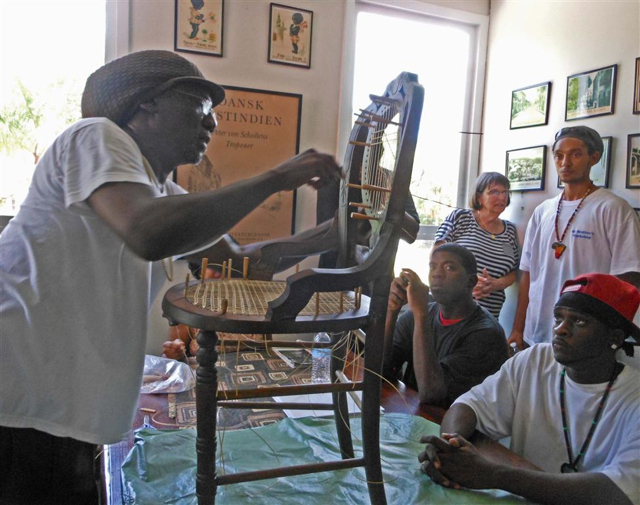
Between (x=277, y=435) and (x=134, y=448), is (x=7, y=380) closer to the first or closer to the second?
(x=134, y=448)

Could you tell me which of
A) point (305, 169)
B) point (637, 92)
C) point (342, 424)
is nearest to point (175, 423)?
point (342, 424)

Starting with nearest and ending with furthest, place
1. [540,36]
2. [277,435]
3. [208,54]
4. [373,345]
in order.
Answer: [373,345] → [277,435] → [208,54] → [540,36]

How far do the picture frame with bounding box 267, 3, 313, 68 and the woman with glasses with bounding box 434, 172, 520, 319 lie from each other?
127 cm

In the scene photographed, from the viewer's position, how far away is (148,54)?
0.91m

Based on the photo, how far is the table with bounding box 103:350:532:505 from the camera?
1.22 metres

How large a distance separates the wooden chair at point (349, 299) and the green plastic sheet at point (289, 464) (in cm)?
20

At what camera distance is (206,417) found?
37.0 inches

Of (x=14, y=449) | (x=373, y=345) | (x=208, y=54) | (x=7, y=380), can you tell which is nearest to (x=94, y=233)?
(x=7, y=380)

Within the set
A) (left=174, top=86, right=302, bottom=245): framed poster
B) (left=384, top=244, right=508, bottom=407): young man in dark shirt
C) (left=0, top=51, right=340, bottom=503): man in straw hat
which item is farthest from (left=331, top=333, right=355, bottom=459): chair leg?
(left=174, top=86, right=302, bottom=245): framed poster

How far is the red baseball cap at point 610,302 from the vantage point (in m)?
1.32

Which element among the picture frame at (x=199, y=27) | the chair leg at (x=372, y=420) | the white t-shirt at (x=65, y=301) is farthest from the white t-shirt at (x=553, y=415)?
the picture frame at (x=199, y=27)

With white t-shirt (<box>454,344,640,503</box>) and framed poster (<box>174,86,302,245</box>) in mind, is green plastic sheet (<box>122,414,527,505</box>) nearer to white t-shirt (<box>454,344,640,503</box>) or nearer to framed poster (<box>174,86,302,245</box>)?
white t-shirt (<box>454,344,640,503</box>)

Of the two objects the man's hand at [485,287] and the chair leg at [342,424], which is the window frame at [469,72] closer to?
the man's hand at [485,287]

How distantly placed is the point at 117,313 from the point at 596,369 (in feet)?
3.91
